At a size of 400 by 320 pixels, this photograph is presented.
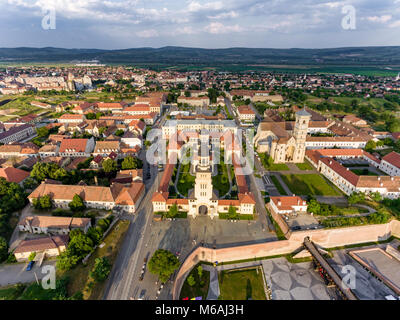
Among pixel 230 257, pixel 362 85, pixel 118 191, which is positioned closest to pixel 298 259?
pixel 230 257

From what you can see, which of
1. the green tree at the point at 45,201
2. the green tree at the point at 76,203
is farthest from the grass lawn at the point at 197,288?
the green tree at the point at 45,201

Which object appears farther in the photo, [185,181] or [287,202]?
[185,181]

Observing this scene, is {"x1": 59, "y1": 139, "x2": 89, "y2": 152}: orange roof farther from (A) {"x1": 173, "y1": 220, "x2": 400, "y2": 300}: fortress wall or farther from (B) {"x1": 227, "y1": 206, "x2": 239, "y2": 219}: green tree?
(A) {"x1": 173, "y1": 220, "x2": 400, "y2": 300}: fortress wall

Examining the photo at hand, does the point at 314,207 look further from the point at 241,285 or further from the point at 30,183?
the point at 30,183

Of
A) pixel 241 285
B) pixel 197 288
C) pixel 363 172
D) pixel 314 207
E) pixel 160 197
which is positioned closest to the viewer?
pixel 197 288

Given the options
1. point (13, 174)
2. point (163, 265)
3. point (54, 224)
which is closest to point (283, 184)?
point (163, 265)
